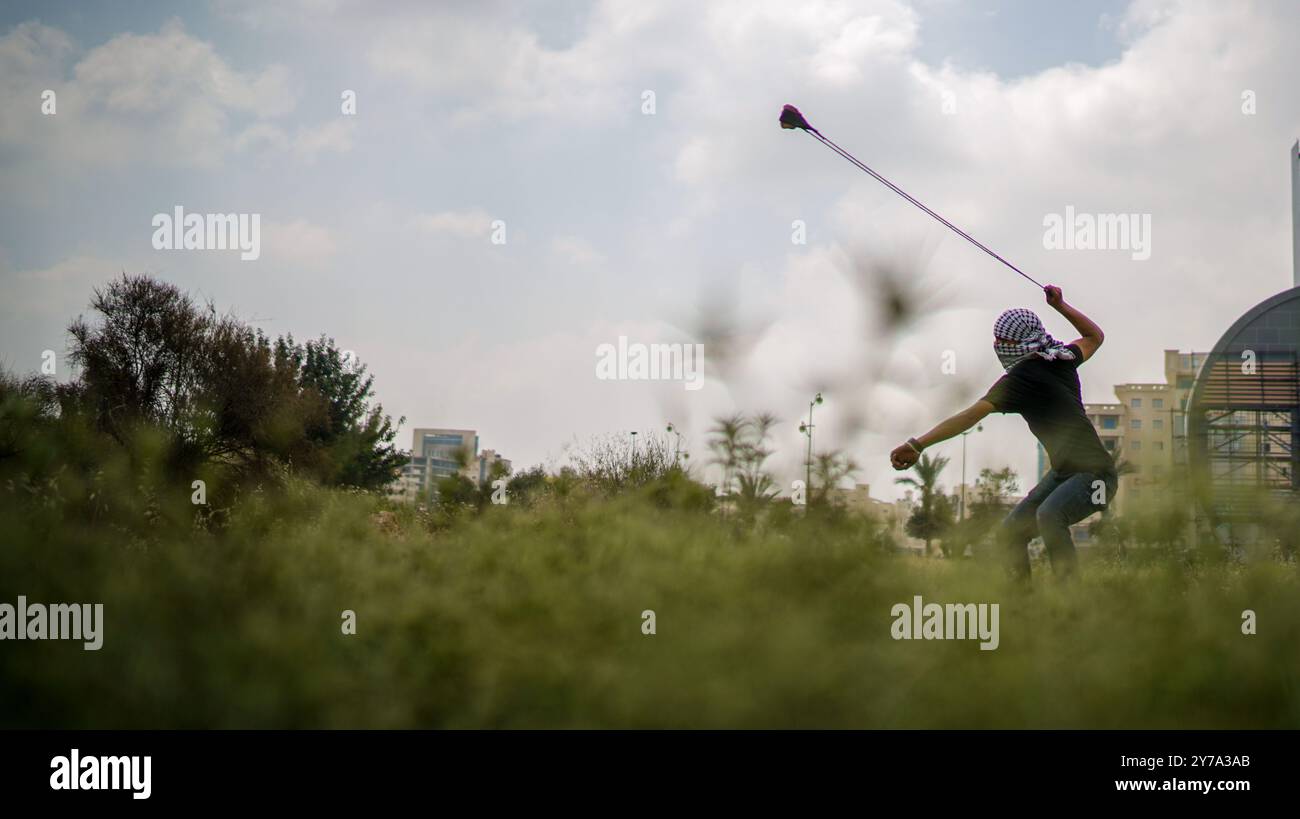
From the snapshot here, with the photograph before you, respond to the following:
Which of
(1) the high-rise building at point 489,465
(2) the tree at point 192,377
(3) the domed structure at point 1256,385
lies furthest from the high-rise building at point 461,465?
(3) the domed structure at point 1256,385

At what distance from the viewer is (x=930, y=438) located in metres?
4.19

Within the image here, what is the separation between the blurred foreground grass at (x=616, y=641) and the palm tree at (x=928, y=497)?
0.30m

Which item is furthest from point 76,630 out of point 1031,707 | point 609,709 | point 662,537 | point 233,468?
point 233,468

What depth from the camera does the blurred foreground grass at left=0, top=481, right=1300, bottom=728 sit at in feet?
7.22

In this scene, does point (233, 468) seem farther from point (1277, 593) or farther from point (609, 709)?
point (1277, 593)

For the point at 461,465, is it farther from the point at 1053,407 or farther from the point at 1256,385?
the point at 1256,385

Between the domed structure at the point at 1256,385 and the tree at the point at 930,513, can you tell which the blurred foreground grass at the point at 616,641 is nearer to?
the tree at the point at 930,513

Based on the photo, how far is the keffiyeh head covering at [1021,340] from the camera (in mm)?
4520

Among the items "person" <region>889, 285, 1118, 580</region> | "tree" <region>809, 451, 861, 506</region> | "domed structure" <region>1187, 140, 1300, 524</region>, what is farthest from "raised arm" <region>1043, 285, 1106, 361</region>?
"domed structure" <region>1187, 140, 1300, 524</region>

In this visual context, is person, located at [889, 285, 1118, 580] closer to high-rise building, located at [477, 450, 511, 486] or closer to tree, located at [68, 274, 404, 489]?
high-rise building, located at [477, 450, 511, 486]

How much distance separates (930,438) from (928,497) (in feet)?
1.04

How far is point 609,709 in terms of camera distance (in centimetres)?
216
